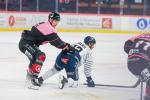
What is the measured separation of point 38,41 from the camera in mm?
6406

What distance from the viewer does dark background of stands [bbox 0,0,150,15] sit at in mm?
Result: 17938

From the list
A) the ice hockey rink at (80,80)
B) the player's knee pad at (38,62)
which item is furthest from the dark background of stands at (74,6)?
the player's knee pad at (38,62)

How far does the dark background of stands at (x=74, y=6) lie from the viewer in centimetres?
1794

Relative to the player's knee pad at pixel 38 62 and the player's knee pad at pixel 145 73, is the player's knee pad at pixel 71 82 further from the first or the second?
the player's knee pad at pixel 145 73

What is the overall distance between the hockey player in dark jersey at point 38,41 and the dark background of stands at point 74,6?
1161 cm

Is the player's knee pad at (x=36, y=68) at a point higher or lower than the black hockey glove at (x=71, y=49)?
lower

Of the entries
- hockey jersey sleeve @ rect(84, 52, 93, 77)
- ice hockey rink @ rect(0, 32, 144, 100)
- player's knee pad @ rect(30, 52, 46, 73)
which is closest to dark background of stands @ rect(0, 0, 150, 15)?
ice hockey rink @ rect(0, 32, 144, 100)

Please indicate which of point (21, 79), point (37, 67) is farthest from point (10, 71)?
point (37, 67)

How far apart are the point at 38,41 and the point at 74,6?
11.9 meters

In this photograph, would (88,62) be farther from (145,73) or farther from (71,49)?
(145,73)

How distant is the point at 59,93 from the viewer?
602cm

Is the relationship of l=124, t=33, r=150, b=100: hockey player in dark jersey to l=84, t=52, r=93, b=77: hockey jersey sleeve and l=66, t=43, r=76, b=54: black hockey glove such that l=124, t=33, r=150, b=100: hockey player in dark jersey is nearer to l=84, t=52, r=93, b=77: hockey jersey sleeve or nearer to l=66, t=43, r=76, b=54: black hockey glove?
l=66, t=43, r=76, b=54: black hockey glove

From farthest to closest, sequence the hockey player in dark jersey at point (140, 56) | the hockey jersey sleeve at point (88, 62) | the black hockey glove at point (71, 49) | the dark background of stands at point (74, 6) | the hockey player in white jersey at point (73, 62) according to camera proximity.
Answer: the dark background of stands at point (74, 6) < the hockey jersey sleeve at point (88, 62) < the hockey player in white jersey at point (73, 62) < the black hockey glove at point (71, 49) < the hockey player in dark jersey at point (140, 56)

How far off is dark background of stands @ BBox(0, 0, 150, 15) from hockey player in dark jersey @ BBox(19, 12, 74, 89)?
1161 centimetres
